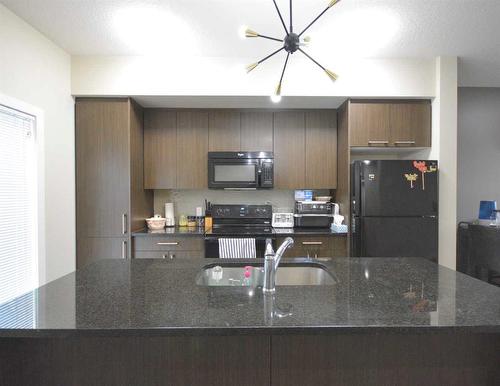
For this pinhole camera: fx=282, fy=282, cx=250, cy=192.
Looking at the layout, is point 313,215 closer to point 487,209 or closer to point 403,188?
point 403,188

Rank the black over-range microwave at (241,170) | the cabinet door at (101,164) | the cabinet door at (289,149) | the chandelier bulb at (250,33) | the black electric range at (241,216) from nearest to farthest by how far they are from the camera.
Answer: the chandelier bulb at (250,33)
the cabinet door at (101,164)
the black over-range microwave at (241,170)
the cabinet door at (289,149)
the black electric range at (241,216)

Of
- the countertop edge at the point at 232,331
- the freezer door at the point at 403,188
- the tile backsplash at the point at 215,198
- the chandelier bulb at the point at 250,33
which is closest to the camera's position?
the countertop edge at the point at 232,331

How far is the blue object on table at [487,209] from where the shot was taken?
314cm

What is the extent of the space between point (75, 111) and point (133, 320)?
8.71 feet

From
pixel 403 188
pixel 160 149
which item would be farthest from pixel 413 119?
pixel 160 149

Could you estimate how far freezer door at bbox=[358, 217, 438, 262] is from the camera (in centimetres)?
268

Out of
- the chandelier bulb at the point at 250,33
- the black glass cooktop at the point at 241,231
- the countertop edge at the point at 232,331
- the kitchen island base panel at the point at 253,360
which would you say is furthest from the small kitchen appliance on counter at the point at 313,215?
the countertop edge at the point at 232,331

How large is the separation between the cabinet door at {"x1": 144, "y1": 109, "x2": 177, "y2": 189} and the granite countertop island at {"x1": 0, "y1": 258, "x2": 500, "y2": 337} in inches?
71.5

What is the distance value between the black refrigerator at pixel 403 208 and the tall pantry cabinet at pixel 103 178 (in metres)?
2.39

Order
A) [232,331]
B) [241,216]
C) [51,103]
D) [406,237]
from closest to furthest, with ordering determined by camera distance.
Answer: [232,331] < [51,103] < [406,237] < [241,216]

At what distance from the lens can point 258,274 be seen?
1.65m

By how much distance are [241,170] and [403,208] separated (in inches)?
66.0

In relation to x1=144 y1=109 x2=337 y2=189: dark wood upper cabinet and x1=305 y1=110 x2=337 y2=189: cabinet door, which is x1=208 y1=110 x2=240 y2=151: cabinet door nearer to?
x1=144 y1=109 x2=337 y2=189: dark wood upper cabinet

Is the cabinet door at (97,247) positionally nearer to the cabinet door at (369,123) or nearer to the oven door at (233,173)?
the oven door at (233,173)
